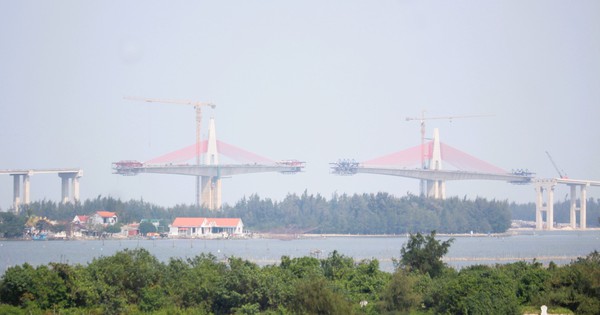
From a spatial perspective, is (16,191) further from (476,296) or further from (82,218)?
(476,296)

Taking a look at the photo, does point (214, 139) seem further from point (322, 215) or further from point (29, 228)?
point (29, 228)

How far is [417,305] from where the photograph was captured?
76.1 ft

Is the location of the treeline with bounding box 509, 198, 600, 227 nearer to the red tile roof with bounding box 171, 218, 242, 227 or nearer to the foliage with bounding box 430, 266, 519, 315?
the red tile roof with bounding box 171, 218, 242, 227

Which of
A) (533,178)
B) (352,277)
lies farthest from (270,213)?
(352,277)

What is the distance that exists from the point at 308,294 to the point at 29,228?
5432 cm

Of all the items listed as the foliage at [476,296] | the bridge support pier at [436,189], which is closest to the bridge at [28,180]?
the bridge support pier at [436,189]

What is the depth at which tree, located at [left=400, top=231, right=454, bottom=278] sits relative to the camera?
1150 inches

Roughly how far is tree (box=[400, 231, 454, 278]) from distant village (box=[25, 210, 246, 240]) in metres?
45.3

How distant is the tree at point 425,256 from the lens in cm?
2920

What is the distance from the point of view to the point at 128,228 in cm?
7800

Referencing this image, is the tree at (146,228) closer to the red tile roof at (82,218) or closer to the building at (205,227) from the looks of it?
the building at (205,227)

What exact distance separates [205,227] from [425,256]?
171 feet

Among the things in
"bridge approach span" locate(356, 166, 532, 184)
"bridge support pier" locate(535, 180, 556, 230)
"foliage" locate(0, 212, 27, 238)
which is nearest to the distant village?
"foliage" locate(0, 212, 27, 238)

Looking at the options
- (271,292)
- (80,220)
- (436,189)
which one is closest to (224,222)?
(80,220)
